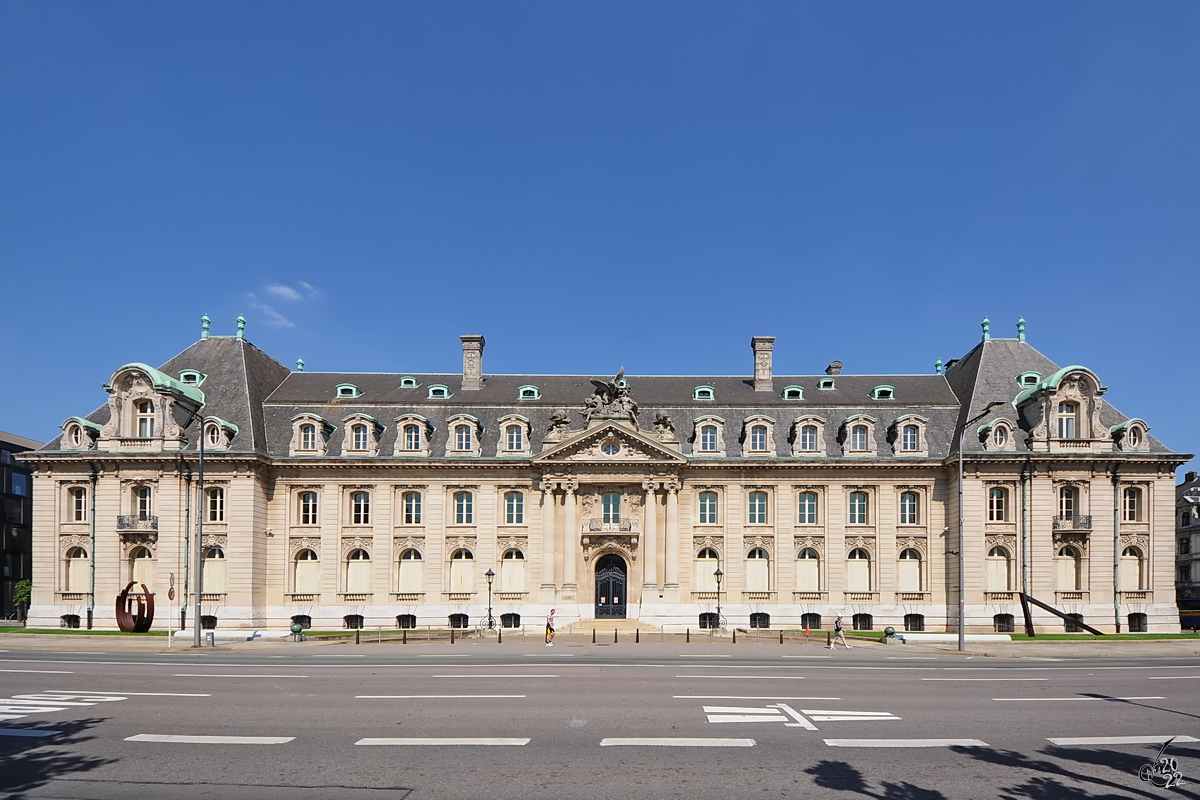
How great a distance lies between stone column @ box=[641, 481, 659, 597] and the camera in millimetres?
53669

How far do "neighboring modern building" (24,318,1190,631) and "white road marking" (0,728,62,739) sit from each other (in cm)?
3799

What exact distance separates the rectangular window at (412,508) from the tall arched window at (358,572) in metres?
3.47

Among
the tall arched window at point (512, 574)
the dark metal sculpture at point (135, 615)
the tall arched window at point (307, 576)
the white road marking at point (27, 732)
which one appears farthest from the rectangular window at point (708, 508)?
the white road marking at point (27, 732)

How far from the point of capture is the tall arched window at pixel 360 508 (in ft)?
182

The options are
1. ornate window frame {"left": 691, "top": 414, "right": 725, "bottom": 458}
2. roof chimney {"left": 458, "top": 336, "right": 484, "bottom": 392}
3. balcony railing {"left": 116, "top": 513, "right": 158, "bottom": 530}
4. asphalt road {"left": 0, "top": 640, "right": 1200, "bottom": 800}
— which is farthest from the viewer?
roof chimney {"left": 458, "top": 336, "right": 484, "bottom": 392}

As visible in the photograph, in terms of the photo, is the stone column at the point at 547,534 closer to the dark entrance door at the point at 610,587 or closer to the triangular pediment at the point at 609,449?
the triangular pediment at the point at 609,449

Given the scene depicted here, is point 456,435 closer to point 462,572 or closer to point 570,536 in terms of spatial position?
point 462,572

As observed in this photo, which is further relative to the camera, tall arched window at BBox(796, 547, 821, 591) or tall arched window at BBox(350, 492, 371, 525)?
tall arched window at BBox(350, 492, 371, 525)

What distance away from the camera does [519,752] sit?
13.9 meters

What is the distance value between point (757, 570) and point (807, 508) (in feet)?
17.6

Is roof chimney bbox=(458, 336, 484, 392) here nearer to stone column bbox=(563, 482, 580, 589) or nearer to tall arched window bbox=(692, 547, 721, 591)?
stone column bbox=(563, 482, 580, 589)

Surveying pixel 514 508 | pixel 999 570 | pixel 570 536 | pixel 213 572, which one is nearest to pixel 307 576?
pixel 213 572

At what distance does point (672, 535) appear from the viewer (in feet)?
179

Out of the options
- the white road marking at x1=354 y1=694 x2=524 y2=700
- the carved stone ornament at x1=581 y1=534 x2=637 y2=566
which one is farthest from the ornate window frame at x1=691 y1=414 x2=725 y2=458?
the white road marking at x1=354 y1=694 x2=524 y2=700
